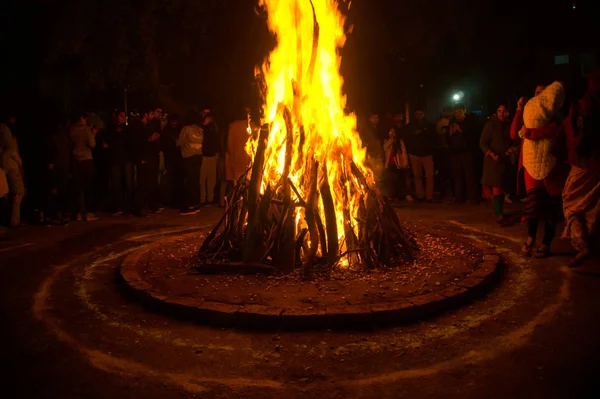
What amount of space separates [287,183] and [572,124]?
366cm

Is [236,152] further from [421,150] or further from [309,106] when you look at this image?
[309,106]

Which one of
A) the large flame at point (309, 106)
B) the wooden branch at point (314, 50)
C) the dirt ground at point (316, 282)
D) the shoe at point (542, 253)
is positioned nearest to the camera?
the dirt ground at point (316, 282)

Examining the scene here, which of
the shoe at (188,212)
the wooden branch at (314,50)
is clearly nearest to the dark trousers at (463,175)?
the shoe at (188,212)

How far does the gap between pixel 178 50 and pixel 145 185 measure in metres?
6.84

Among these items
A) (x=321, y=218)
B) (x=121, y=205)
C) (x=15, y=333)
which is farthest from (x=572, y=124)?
(x=121, y=205)

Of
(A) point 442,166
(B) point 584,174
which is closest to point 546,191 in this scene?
(B) point 584,174

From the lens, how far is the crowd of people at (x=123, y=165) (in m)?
11.2

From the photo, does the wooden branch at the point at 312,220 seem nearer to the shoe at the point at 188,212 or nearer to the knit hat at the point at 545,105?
the knit hat at the point at 545,105

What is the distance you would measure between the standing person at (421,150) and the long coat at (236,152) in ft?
13.6

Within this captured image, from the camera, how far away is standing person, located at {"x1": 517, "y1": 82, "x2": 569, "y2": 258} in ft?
23.6

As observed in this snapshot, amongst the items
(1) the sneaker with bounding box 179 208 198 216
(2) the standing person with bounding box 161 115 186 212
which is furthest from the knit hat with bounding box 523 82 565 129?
(2) the standing person with bounding box 161 115 186 212

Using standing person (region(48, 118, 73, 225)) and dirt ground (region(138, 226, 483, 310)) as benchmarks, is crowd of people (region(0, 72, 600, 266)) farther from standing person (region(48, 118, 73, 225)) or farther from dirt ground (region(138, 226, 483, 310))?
dirt ground (region(138, 226, 483, 310))

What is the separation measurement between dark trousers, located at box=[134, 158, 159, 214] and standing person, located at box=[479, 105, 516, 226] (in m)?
7.19

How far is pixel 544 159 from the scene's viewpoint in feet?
23.7
